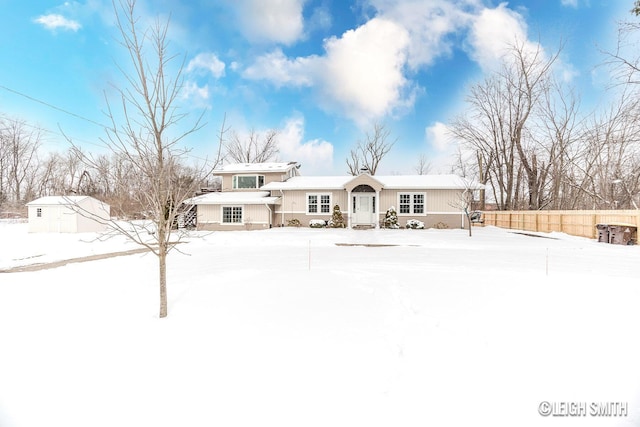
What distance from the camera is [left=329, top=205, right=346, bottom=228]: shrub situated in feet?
68.6

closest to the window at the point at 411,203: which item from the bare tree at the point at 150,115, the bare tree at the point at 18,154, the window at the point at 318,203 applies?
the window at the point at 318,203

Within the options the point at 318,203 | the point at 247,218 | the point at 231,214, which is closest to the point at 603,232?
the point at 318,203

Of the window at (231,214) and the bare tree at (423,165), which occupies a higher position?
the bare tree at (423,165)

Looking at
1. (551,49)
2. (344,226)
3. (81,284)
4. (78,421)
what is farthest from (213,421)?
(551,49)

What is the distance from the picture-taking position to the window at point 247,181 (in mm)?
24109

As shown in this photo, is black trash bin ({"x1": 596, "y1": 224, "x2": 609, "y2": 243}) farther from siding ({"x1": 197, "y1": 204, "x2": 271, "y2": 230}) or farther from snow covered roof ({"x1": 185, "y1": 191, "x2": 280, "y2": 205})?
siding ({"x1": 197, "y1": 204, "x2": 271, "y2": 230})

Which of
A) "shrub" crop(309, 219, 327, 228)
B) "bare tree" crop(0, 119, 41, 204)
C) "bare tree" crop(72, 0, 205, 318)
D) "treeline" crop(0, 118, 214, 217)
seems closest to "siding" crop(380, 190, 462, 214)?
"shrub" crop(309, 219, 327, 228)

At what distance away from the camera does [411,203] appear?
69.5 ft

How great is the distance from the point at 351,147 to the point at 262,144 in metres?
12.7

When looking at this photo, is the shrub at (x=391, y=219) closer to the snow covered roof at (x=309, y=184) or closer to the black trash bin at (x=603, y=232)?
the snow covered roof at (x=309, y=184)

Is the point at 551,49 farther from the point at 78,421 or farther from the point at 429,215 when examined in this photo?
the point at 78,421

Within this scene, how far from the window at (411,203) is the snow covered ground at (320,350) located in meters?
14.5

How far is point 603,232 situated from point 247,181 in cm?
2269

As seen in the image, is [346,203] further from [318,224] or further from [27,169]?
[27,169]
